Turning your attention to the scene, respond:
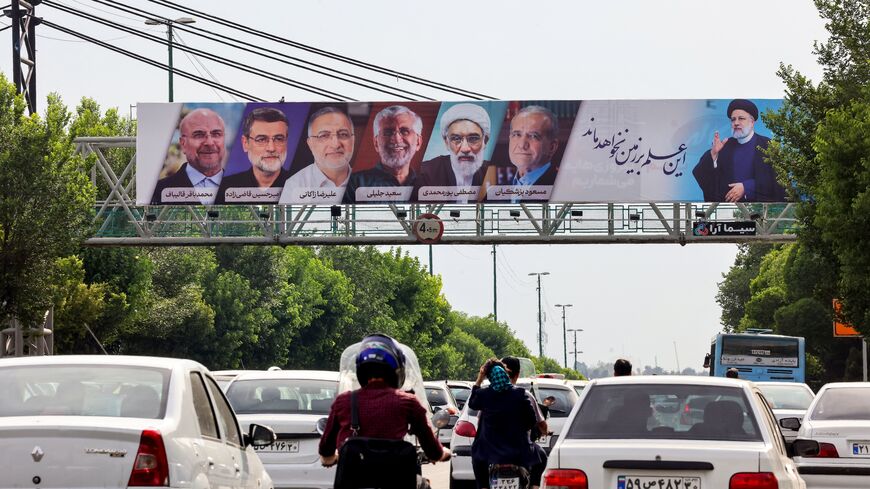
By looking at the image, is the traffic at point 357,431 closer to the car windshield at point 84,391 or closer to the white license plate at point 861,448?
the car windshield at point 84,391

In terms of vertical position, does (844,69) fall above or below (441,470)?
above

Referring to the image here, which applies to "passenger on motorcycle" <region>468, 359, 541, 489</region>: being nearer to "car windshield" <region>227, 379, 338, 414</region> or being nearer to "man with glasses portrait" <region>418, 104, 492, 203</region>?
"car windshield" <region>227, 379, 338, 414</region>

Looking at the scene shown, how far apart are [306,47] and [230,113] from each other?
17.5ft

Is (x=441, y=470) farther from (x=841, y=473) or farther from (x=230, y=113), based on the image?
(x=230, y=113)

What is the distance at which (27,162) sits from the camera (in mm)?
35188

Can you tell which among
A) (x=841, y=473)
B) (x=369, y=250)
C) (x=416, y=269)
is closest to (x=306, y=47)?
(x=841, y=473)

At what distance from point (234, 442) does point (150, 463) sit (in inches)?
79.5

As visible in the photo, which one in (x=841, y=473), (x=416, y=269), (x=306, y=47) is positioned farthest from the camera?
(x=416, y=269)

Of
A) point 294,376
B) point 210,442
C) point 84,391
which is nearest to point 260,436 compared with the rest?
point 210,442

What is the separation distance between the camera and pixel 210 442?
31.2 ft

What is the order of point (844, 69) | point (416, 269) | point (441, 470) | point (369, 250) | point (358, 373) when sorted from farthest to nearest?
1. point (416, 269)
2. point (369, 250)
3. point (844, 69)
4. point (441, 470)
5. point (358, 373)

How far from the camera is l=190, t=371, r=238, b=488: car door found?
9.26 meters

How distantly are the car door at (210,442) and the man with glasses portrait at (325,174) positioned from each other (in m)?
34.6

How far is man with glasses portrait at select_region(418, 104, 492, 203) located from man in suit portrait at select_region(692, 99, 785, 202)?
18.4ft
